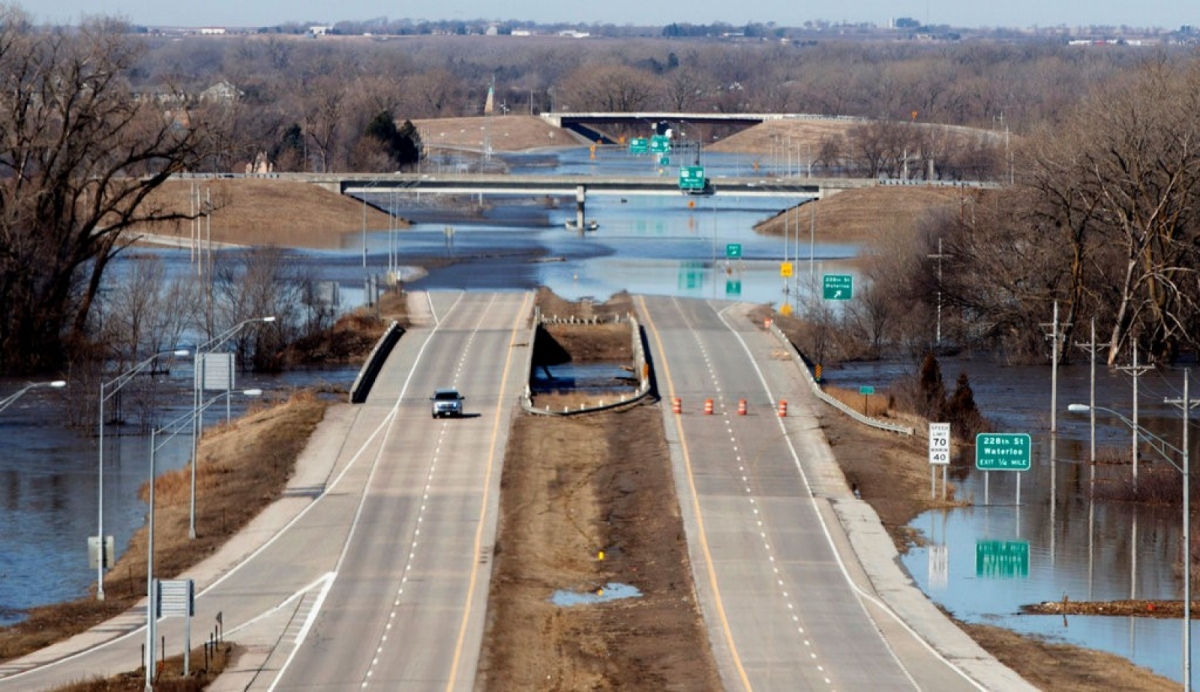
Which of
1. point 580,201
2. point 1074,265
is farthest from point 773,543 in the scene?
point 580,201

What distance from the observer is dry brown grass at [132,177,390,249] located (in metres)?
175

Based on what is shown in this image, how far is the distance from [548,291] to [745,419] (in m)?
43.0

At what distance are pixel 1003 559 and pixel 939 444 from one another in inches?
332

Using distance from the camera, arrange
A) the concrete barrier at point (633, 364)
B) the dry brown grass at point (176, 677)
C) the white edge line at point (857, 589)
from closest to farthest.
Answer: the dry brown grass at point (176, 677)
the white edge line at point (857, 589)
the concrete barrier at point (633, 364)

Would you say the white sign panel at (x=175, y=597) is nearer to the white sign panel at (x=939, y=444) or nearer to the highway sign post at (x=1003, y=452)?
the white sign panel at (x=939, y=444)

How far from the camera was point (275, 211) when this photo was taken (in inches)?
7190

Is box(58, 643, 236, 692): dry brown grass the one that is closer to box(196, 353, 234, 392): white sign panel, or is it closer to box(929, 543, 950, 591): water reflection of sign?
box(196, 353, 234, 392): white sign panel

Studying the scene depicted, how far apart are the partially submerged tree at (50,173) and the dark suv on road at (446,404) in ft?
100

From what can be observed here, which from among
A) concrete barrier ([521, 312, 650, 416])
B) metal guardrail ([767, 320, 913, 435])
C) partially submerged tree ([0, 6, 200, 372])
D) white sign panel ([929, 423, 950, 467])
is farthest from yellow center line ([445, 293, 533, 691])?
partially submerged tree ([0, 6, 200, 372])

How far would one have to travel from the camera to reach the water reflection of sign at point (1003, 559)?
184 ft

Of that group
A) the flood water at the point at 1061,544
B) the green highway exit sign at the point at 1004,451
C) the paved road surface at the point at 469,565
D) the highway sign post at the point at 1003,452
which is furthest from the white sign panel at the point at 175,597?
the green highway exit sign at the point at 1004,451

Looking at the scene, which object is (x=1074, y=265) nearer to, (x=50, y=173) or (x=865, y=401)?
(x=865, y=401)

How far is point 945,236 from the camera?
A: 116 m

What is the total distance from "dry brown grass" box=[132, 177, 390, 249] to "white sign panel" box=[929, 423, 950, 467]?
111 metres
